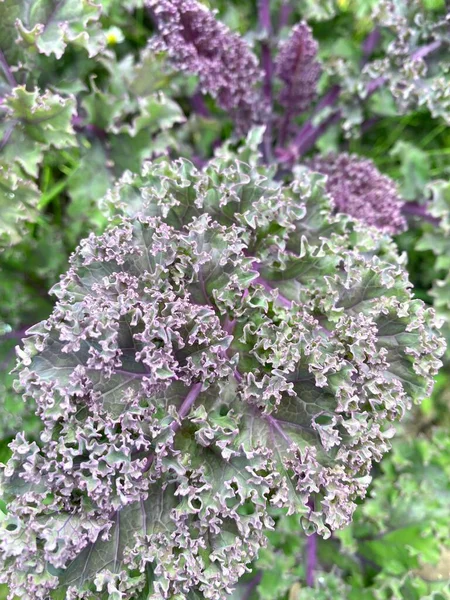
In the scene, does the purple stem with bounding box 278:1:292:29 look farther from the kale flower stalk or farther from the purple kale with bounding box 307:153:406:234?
the kale flower stalk

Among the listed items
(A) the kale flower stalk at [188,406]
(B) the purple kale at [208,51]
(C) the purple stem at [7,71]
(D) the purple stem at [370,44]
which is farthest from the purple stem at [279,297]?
(D) the purple stem at [370,44]

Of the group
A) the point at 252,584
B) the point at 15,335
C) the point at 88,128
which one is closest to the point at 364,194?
the point at 88,128

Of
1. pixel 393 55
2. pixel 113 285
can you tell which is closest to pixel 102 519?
pixel 113 285

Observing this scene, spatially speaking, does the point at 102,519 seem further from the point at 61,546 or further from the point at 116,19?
the point at 116,19

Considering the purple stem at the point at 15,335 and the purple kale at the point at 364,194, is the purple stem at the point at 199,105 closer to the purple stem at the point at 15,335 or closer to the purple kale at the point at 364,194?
the purple kale at the point at 364,194

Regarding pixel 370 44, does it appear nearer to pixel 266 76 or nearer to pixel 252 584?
pixel 266 76
